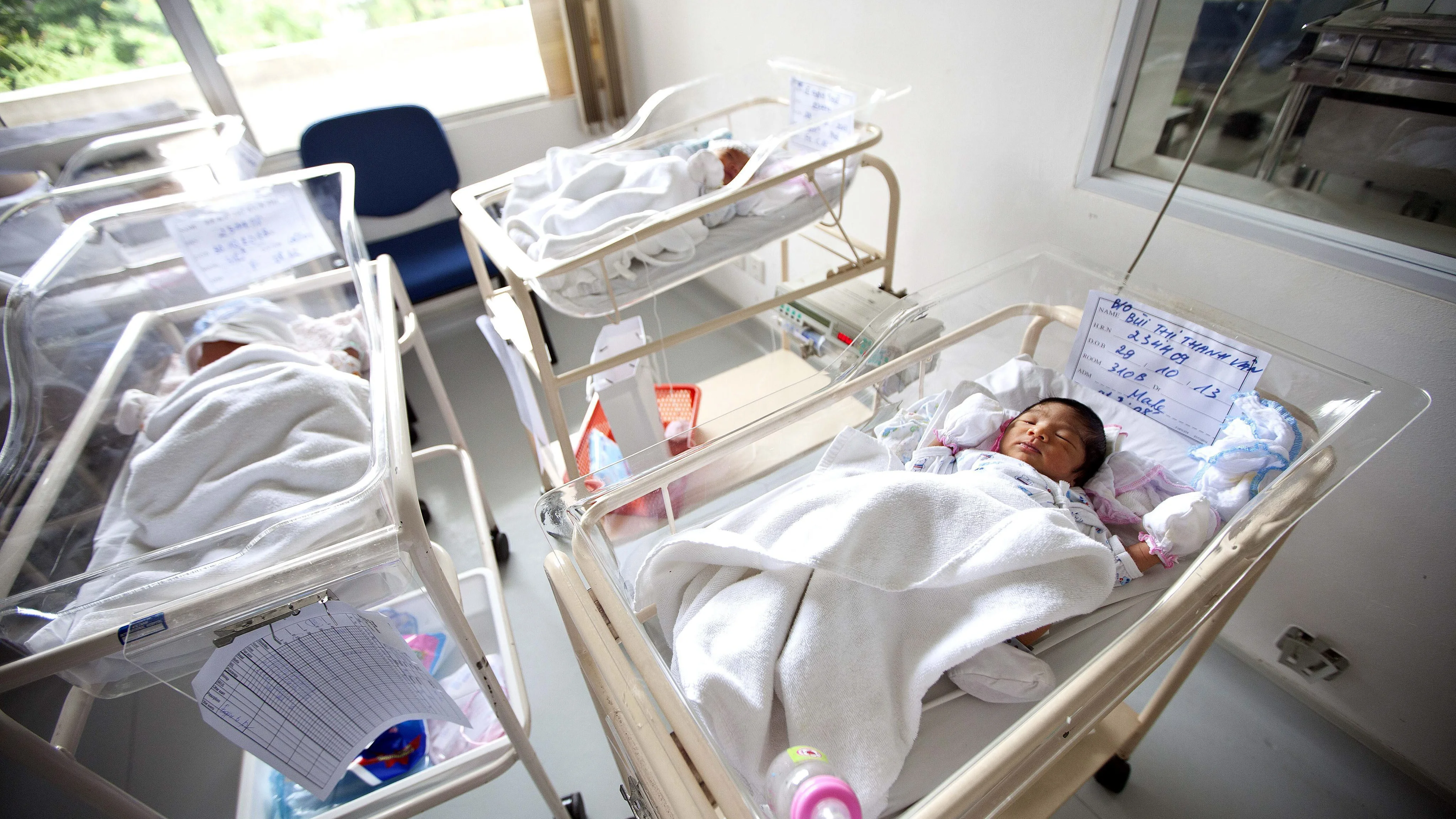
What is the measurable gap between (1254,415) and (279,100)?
330cm

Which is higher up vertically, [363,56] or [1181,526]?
[363,56]

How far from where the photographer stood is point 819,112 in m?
1.67

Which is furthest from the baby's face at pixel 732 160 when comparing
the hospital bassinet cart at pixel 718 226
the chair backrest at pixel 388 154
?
the chair backrest at pixel 388 154

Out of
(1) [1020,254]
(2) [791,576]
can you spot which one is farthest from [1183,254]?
(2) [791,576]

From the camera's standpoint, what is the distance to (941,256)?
1.76 meters

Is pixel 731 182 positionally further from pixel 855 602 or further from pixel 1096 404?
pixel 855 602

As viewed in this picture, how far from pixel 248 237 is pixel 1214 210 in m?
1.99

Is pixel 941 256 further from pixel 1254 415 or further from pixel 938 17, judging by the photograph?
pixel 1254 415

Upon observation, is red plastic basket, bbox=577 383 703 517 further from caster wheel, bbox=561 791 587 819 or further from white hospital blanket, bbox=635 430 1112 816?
caster wheel, bbox=561 791 587 819

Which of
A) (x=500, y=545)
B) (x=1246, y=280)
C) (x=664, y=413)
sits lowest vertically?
(x=500, y=545)

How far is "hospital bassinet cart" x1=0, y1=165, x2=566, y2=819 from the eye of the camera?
688 millimetres

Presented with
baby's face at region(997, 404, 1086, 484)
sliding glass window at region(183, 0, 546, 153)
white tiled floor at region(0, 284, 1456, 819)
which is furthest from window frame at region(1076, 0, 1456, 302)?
sliding glass window at region(183, 0, 546, 153)

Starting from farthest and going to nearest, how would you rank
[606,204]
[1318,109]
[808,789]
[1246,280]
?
1. [606,204]
2. [1246,280]
3. [1318,109]
4. [808,789]

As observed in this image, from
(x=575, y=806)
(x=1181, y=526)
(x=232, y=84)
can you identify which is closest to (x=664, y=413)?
(x=575, y=806)
